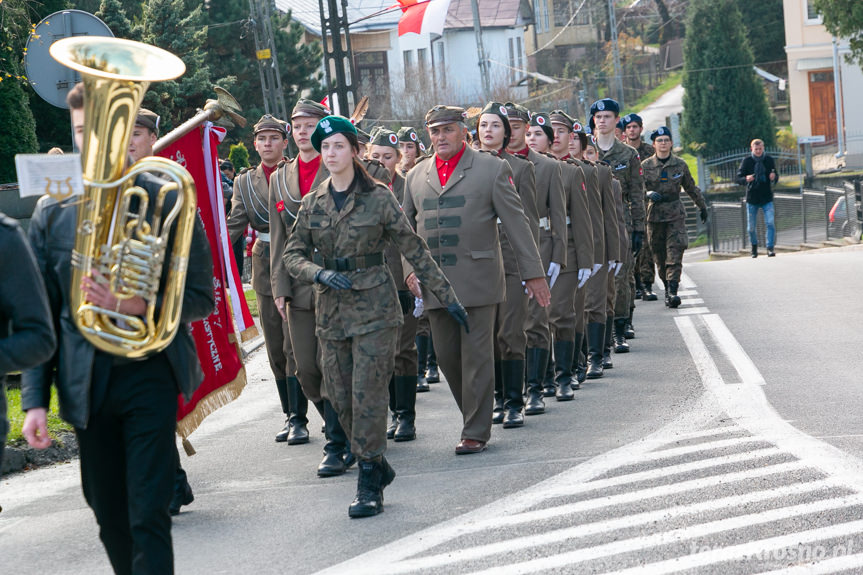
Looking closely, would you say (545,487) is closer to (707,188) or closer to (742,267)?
(742,267)

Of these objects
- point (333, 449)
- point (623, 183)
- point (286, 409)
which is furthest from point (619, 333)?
point (333, 449)

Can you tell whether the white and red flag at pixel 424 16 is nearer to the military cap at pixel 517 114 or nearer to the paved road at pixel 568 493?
the paved road at pixel 568 493

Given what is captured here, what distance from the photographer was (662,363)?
38.1 feet

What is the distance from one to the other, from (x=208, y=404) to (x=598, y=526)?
2.45 m

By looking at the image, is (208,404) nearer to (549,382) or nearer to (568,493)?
(568,493)

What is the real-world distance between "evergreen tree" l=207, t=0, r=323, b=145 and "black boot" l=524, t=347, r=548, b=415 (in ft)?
96.0

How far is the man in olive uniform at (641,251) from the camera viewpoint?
15.3 m

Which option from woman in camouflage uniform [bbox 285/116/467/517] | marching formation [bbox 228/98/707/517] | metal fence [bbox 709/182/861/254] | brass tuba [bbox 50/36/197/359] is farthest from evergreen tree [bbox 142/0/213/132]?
brass tuba [bbox 50/36/197/359]

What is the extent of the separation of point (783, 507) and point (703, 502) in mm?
379

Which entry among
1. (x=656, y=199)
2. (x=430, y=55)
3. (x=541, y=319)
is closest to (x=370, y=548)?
(x=541, y=319)

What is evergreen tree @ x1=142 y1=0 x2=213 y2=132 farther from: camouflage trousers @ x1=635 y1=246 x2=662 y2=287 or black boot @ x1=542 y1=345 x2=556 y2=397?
black boot @ x1=542 y1=345 x2=556 y2=397

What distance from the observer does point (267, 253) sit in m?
8.81

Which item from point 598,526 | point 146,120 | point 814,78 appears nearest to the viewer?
point 598,526

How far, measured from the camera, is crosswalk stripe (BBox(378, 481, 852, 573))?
18.6 feet
